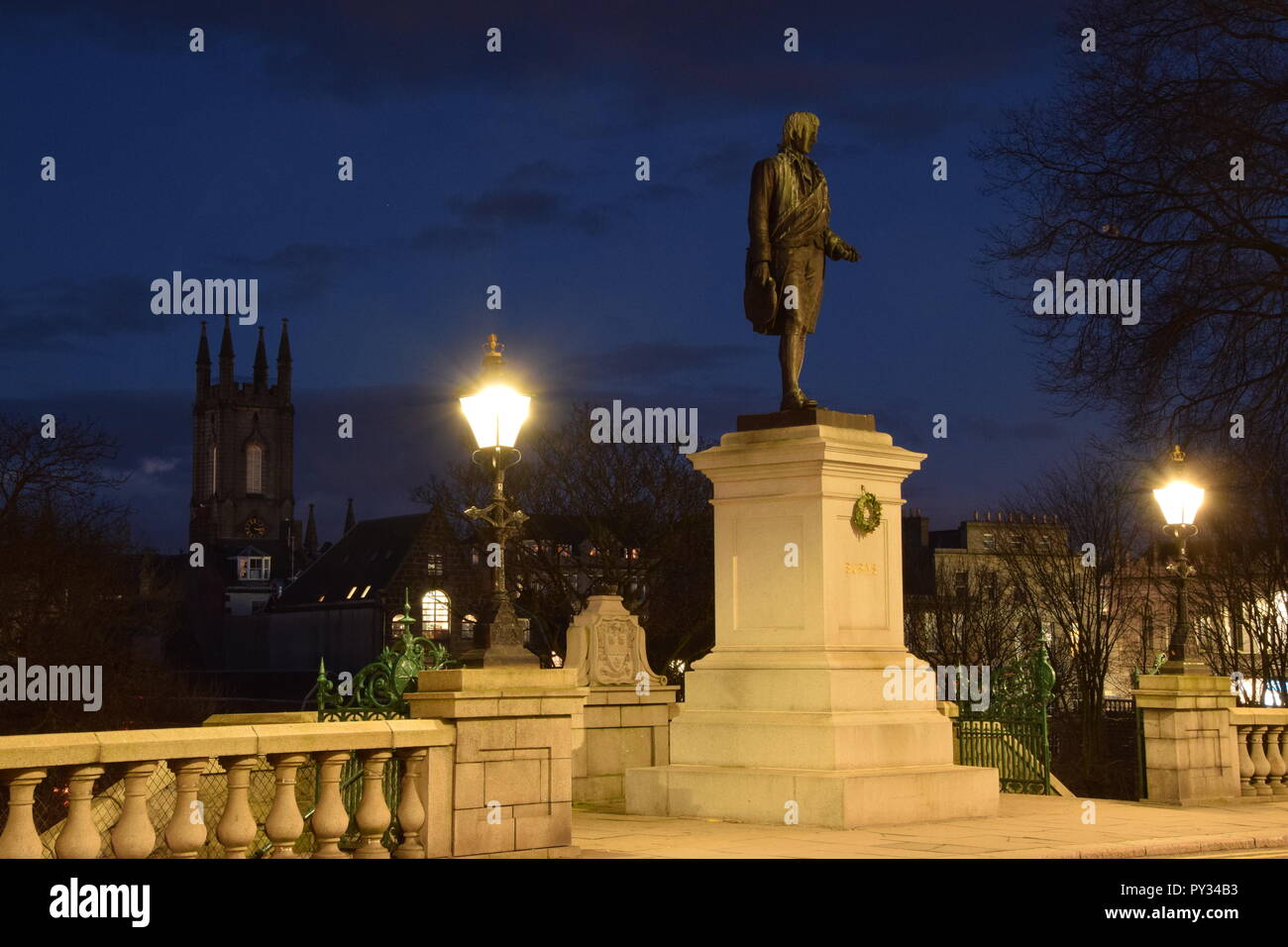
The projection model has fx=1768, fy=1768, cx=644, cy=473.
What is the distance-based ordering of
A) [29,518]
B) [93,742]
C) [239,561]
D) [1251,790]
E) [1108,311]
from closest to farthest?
[93,742]
[1108,311]
[1251,790]
[29,518]
[239,561]

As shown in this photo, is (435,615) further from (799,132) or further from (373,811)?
(373,811)

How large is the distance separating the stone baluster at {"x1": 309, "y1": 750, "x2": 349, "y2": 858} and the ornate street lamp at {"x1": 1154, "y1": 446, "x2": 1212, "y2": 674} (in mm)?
10984

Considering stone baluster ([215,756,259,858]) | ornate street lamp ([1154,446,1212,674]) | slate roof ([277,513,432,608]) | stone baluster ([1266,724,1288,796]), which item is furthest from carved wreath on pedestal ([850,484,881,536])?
slate roof ([277,513,432,608])

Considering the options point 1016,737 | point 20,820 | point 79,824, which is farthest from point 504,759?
point 1016,737

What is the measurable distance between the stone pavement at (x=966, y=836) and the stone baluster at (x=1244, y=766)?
196 centimetres

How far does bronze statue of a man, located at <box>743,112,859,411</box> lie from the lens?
17.9 metres

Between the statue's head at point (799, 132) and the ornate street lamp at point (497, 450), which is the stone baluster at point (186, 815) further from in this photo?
the statue's head at point (799, 132)

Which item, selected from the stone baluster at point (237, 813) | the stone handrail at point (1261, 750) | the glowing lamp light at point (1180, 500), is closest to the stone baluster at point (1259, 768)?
the stone handrail at point (1261, 750)

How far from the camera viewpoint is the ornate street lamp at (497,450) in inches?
532

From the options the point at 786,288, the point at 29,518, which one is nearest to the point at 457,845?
the point at 786,288

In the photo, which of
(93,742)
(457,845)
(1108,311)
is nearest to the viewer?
(93,742)

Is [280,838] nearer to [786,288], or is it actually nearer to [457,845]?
[457,845]

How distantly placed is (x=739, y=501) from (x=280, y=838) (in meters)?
7.33
